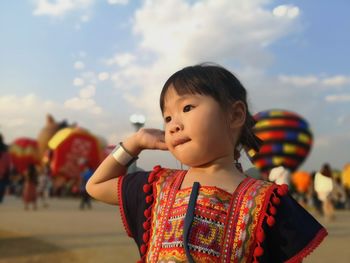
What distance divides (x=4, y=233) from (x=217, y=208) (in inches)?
288

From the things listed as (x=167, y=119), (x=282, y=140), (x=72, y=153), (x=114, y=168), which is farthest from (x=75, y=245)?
(x=282, y=140)

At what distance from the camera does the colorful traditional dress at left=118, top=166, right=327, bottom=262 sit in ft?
5.38

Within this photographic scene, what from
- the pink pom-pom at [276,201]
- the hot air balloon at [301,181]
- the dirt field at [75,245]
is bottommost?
the hot air balloon at [301,181]

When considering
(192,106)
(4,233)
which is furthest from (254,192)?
(4,233)

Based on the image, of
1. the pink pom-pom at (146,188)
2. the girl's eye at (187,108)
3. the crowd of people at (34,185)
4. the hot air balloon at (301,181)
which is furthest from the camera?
the hot air balloon at (301,181)

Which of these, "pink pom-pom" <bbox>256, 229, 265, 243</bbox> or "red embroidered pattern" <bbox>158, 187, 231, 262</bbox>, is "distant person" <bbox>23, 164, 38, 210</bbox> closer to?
"red embroidered pattern" <bbox>158, 187, 231, 262</bbox>

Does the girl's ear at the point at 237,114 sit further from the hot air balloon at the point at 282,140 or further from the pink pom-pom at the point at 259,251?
the hot air balloon at the point at 282,140

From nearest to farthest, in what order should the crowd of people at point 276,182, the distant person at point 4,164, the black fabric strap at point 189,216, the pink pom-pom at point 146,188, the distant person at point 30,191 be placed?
the black fabric strap at point 189,216, the pink pom-pom at point 146,188, the crowd of people at point 276,182, the distant person at point 4,164, the distant person at point 30,191

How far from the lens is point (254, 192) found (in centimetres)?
173

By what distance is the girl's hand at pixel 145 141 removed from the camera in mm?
1868

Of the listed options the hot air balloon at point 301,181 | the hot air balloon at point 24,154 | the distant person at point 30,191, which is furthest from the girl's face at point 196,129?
the hot air balloon at point 24,154

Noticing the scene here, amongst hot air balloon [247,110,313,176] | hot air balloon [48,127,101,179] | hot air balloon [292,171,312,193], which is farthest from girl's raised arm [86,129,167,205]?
hot air balloon [292,171,312,193]

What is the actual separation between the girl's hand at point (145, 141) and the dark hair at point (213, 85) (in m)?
0.12

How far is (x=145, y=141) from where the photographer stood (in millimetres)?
1889
